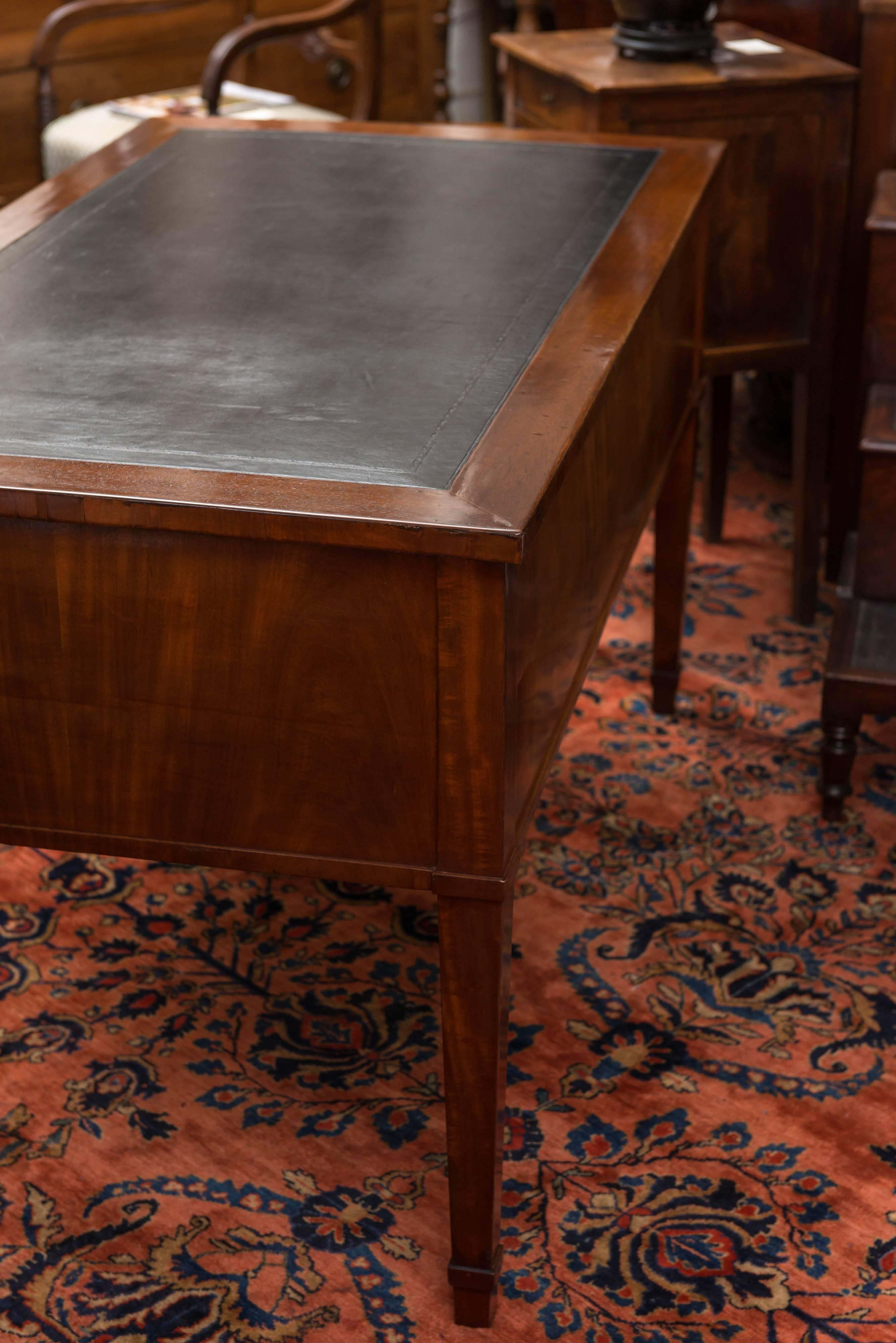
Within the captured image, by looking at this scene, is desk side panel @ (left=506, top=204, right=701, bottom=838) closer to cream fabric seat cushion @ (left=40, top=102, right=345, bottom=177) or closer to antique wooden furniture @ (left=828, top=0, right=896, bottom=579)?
antique wooden furniture @ (left=828, top=0, right=896, bottom=579)

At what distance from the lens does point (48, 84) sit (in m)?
4.18

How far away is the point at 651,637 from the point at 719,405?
0.62 m

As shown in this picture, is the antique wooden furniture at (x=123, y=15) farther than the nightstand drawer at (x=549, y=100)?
Yes

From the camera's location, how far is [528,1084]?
206 centimetres

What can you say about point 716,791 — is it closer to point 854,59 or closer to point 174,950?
point 174,950

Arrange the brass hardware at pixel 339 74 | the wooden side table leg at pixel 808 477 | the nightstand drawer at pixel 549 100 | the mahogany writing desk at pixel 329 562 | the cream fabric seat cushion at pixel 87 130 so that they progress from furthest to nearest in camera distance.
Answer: the brass hardware at pixel 339 74 < the cream fabric seat cushion at pixel 87 130 < the wooden side table leg at pixel 808 477 < the nightstand drawer at pixel 549 100 < the mahogany writing desk at pixel 329 562

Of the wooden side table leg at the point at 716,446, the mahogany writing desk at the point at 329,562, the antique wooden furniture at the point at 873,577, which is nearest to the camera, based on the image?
the mahogany writing desk at the point at 329,562

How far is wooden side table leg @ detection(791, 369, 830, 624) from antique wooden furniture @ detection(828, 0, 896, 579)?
10 centimetres

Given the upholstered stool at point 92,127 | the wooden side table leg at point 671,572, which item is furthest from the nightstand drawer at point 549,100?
the upholstered stool at point 92,127

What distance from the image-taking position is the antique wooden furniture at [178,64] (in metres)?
4.77

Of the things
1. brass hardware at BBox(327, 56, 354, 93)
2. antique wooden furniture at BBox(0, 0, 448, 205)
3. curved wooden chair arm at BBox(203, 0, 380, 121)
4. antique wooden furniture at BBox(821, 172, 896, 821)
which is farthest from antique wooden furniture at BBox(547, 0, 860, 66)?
brass hardware at BBox(327, 56, 354, 93)

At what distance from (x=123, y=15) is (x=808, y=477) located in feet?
8.19

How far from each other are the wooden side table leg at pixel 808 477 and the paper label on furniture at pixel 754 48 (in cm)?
66

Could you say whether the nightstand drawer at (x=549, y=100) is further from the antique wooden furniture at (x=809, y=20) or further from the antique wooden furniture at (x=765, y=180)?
the antique wooden furniture at (x=809, y=20)
